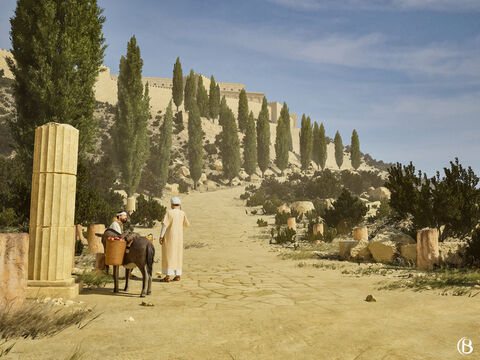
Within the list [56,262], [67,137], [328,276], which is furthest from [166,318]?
[328,276]

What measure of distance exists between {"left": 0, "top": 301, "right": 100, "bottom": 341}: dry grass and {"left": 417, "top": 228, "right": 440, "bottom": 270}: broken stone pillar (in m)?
7.73

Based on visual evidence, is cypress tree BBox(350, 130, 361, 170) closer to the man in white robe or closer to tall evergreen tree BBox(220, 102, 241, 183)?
tall evergreen tree BBox(220, 102, 241, 183)

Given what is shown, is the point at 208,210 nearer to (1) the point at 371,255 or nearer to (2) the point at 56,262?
(1) the point at 371,255

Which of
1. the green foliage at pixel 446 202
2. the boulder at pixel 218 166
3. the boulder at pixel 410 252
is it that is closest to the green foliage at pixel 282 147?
the boulder at pixel 218 166

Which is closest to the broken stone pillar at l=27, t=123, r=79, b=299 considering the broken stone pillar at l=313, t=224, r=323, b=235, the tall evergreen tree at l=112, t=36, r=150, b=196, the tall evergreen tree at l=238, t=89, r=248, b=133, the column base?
the column base

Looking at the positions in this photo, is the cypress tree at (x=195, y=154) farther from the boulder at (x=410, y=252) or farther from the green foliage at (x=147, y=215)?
the boulder at (x=410, y=252)

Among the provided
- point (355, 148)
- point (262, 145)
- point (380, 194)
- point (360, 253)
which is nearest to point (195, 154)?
point (262, 145)

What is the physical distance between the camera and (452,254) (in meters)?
9.49

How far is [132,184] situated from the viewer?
103 feet

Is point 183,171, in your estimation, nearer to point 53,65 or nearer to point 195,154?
point 195,154

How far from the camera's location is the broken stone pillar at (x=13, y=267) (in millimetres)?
4859

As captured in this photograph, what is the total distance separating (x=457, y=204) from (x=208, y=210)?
62.9ft

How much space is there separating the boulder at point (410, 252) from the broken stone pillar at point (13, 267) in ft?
29.1

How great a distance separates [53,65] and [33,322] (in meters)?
13.9
